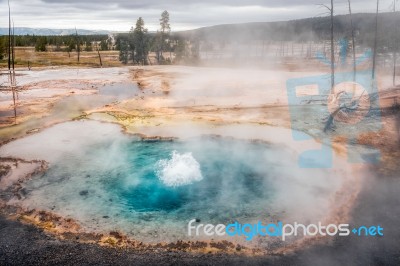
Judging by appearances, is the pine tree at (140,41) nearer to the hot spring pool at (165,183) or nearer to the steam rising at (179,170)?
the hot spring pool at (165,183)

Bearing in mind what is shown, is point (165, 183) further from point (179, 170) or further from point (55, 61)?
point (55, 61)

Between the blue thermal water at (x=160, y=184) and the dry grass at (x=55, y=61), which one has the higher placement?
the dry grass at (x=55, y=61)

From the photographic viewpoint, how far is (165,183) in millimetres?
12758

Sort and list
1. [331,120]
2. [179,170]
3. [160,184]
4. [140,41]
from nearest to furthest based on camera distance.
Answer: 1. [160,184]
2. [179,170]
3. [331,120]
4. [140,41]

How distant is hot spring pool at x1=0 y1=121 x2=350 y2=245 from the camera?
34.1ft

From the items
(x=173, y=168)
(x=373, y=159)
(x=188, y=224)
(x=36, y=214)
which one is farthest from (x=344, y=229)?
(x=36, y=214)

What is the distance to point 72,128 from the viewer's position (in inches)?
754

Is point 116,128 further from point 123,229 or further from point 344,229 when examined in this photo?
point 344,229

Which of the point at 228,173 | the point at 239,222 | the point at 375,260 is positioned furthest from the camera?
the point at 228,173

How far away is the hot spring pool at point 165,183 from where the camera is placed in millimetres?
10383

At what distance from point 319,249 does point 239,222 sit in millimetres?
2430

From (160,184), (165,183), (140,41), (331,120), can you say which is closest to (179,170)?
(165,183)

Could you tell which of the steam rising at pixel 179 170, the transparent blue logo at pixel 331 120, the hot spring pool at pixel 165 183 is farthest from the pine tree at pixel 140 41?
the steam rising at pixel 179 170

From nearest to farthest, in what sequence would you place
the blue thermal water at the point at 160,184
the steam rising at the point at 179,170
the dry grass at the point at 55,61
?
the blue thermal water at the point at 160,184 → the steam rising at the point at 179,170 → the dry grass at the point at 55,61
